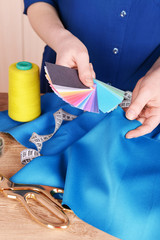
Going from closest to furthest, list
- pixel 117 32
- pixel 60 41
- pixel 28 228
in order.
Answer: pixel 28 228, pixel 60 41, pixel 117 32

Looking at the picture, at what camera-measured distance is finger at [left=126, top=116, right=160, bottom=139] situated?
69 cm

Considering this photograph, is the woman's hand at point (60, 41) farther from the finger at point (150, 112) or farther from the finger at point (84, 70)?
the finger at point (150, 112)

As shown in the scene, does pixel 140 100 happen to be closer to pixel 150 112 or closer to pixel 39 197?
pixel 150 112

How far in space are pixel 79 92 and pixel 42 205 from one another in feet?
0.92

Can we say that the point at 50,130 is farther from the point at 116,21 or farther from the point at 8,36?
the point at 8,36

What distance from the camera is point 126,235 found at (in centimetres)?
55

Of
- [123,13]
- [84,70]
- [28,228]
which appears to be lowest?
[28,228]

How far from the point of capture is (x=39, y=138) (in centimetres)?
76

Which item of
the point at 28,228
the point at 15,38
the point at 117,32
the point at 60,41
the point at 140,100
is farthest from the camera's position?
the point at 15,38

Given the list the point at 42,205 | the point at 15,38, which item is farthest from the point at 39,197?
the point at 15,38

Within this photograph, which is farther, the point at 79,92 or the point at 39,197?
the point at 79,92

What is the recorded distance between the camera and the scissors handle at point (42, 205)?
55 centimetres

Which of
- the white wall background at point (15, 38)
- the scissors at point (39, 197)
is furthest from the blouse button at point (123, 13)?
the white wall background at point (15, 38)

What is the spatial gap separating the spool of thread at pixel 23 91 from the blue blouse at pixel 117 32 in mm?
277
